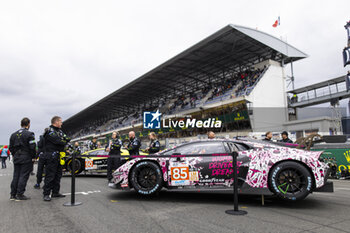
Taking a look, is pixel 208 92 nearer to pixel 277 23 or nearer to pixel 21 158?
pixel 277 23

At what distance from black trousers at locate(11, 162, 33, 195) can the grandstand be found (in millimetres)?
19685

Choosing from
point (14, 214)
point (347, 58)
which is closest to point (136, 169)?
point (14, 214)

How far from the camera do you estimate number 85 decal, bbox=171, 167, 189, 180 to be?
4.64 m

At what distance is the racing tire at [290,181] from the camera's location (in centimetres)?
405

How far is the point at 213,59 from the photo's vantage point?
27531 millimetres

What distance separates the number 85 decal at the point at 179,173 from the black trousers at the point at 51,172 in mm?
2484

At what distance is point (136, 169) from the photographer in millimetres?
4855

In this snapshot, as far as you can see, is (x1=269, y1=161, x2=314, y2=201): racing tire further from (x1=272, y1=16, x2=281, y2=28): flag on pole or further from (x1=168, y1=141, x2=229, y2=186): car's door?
(x1=272, y1=16, x2=281, y2=28): flag on pole

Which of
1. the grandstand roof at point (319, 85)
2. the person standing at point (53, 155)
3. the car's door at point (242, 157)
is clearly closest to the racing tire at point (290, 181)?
the car's door at point (242, 157)

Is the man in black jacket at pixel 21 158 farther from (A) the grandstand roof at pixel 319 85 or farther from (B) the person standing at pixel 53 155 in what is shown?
(A) the grandstand roof at pixel 319 85

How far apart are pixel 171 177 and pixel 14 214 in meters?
2.61

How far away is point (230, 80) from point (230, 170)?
27128mm

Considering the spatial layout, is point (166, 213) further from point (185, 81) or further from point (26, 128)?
point (185, 81)

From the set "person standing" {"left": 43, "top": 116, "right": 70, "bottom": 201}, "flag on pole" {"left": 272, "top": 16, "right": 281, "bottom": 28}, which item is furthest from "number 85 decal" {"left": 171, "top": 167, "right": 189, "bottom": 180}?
"flag on pole" {"left": 272, "top": 16, "right": 281, "bottom": 28}
